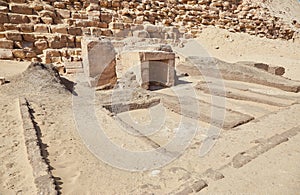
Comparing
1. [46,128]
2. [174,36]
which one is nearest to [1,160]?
[46,128]

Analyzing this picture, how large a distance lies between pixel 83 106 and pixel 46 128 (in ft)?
3.40

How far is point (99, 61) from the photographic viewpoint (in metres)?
6.25

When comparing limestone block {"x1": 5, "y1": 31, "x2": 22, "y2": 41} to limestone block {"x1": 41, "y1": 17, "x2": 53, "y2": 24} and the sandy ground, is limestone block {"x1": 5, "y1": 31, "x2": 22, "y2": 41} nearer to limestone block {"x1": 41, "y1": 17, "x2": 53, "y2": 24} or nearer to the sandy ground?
limestone block {"x1": 41, "y1": 17, "x2": 53, "y2": 24}

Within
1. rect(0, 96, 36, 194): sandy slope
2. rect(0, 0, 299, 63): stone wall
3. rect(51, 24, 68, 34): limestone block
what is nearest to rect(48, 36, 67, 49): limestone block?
rect(0, 0, 299, 63): stone wall

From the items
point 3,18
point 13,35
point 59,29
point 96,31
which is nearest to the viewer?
point 13,35

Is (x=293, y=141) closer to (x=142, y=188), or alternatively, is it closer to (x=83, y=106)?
(x=142, y=188)

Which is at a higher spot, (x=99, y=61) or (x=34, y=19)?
(x=34, y=19)

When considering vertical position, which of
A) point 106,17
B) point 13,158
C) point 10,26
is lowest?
point 13,158

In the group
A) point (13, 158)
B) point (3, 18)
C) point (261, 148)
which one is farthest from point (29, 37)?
point (261, 148)

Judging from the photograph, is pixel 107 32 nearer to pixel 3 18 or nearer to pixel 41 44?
pixel 41 44

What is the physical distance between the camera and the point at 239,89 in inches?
231

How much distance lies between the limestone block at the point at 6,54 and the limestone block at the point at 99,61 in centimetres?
350

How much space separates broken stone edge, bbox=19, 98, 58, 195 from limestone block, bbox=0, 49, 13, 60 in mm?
5583

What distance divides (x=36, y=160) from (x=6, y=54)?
707 cm
